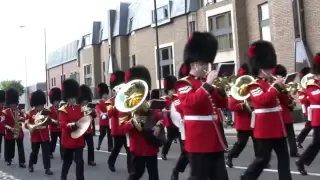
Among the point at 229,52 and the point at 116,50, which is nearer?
the point at 229,52

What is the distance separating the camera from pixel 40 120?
409 inches

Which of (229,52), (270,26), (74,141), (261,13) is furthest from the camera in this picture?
(229,52)

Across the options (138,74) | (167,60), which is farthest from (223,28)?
(138,74)

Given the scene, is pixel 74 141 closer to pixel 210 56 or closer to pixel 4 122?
pixel 210 56

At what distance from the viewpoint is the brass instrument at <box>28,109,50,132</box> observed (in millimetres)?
10298

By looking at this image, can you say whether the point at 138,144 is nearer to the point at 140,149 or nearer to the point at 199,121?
the point at 140,149

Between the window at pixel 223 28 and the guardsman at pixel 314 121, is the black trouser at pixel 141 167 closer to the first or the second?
the guardsman at pixel 314 121

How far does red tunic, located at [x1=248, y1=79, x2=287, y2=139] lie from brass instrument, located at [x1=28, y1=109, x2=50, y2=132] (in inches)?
213

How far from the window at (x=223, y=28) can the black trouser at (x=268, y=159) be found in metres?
23.1

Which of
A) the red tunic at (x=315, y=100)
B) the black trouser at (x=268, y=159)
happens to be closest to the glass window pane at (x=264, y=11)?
the red tunic at (x=315, y=100)

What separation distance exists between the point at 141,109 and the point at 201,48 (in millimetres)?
1287

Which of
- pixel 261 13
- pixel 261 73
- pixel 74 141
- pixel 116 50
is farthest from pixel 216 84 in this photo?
pixel 116 50

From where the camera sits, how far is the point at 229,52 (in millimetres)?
28984

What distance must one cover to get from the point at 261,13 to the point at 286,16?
13.1 ft
